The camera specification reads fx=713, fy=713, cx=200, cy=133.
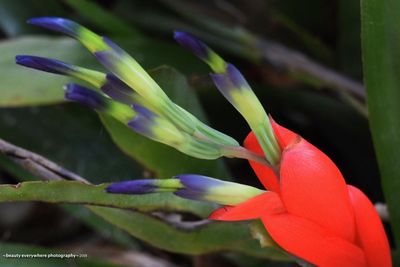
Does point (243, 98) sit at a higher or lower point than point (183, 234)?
higher

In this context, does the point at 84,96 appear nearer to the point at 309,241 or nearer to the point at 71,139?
the point at 309,241

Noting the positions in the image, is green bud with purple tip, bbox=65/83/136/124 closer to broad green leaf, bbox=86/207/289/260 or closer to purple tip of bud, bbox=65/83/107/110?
purple tip of bud, bbox=65/83/107/110

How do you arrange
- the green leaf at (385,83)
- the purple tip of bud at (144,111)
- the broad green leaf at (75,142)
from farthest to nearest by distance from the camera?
the broad green leaf at (75,142), the green leaf at (385,83), the purple tip of bud at (144,111)

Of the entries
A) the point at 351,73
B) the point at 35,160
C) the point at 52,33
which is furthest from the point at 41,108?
the point at 351,73

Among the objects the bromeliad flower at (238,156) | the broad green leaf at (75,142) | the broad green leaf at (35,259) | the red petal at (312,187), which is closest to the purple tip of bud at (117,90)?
the bromeliad flower at (238,156)

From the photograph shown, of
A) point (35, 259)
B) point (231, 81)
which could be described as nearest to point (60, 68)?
point (231, 81)

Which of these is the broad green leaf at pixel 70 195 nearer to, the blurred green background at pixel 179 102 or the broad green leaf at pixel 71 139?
the blurred green background at pixel 179 102
